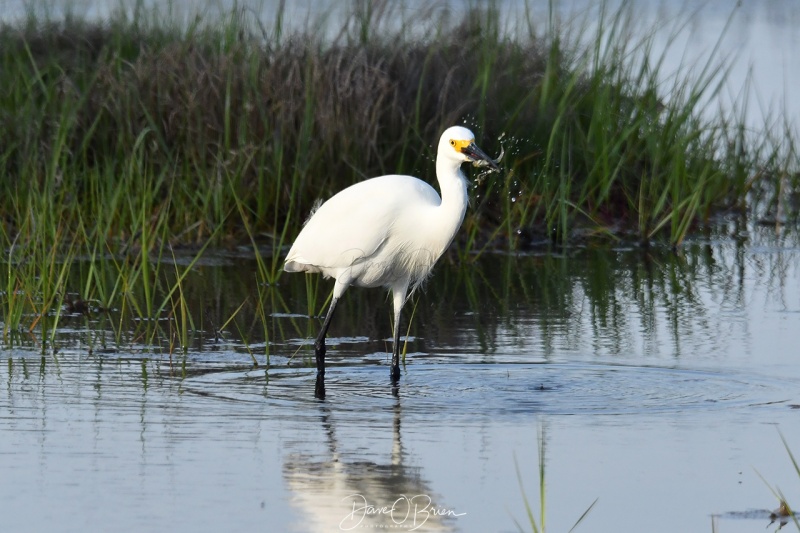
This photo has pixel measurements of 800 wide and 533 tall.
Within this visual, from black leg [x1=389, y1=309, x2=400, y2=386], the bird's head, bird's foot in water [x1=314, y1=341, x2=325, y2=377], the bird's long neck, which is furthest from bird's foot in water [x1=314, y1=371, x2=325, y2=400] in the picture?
the bird's head

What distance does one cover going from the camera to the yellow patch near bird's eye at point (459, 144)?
571 cm

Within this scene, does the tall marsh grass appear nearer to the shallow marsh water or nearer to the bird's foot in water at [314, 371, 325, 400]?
the shallow marsh water

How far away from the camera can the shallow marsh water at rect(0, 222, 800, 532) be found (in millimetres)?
3924

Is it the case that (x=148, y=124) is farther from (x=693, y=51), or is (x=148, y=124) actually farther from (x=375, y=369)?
(x=693, y=51)

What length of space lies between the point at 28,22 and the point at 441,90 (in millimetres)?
3891

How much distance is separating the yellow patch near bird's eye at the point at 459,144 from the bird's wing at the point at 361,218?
0.36 m

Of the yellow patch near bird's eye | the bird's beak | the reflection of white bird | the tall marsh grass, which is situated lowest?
the reflection of white bird

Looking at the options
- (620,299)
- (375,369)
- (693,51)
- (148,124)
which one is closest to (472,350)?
(375,369)

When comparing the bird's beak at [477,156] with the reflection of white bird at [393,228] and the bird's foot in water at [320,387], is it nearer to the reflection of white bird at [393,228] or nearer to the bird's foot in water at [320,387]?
the reflection of white bird at [393,228]

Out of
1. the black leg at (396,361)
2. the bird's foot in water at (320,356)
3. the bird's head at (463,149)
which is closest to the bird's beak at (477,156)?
the bird's head at (463,149)

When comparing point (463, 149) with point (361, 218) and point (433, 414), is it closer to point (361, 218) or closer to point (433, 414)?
point (361, 218)

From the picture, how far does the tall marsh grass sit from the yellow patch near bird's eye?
2.18m

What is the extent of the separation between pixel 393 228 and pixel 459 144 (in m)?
0.51

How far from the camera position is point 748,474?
4.28 m
